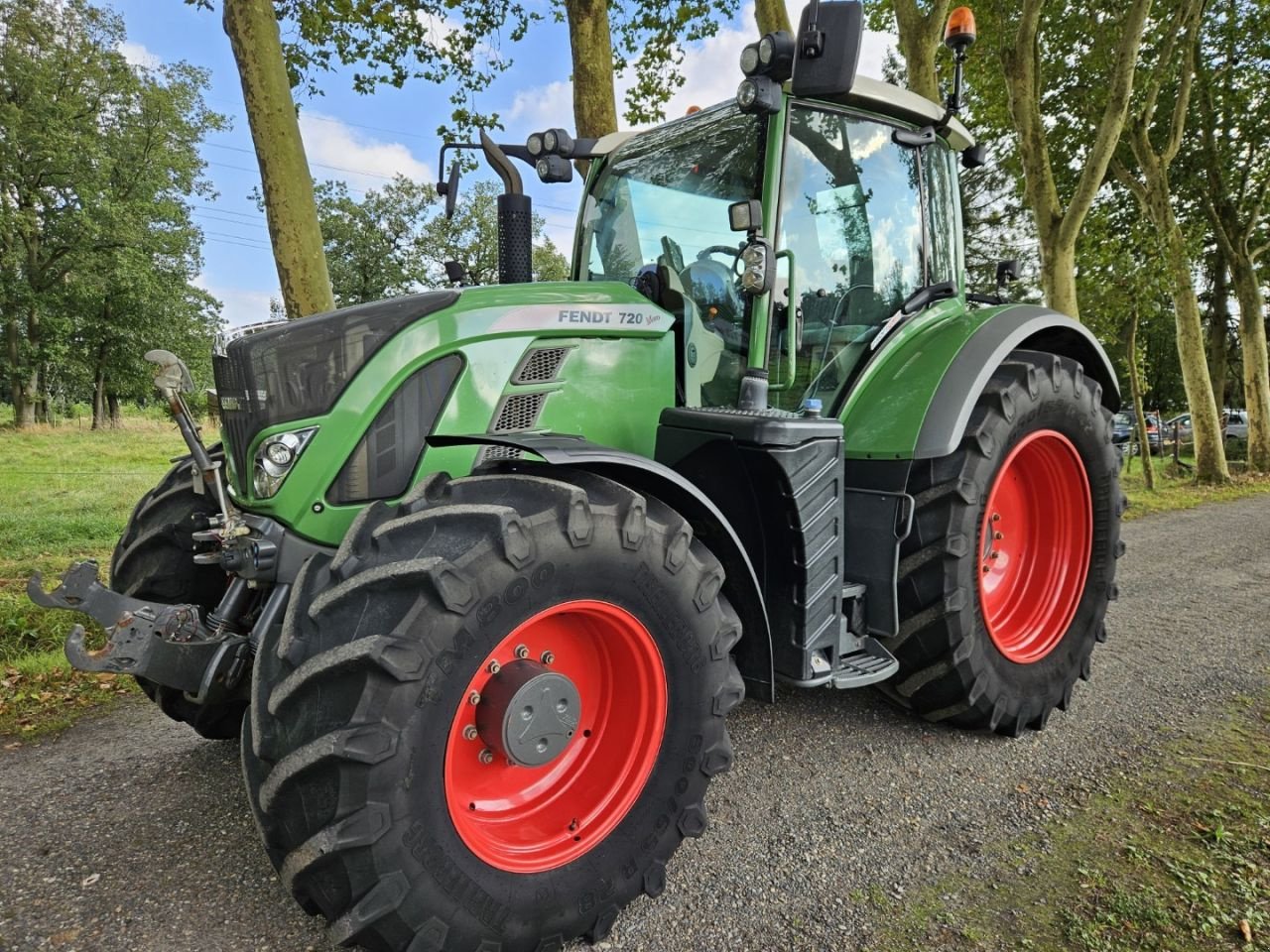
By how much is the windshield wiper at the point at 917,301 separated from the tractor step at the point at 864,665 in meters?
1.16

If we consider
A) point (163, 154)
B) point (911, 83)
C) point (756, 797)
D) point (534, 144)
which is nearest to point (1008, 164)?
point (911, 83)

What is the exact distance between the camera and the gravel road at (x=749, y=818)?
1948 mm

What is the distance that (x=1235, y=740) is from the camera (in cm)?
292

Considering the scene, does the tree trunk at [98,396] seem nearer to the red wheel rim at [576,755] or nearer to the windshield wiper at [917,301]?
the windshield wiper at [917,301]

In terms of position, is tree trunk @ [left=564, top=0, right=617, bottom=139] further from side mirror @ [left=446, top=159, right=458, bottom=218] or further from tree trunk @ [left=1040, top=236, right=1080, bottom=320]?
tree trunk @ [left=1040, top=236, right=1080, bottom=320]

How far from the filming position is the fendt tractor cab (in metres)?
1.67

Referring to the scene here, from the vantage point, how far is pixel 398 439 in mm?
2162

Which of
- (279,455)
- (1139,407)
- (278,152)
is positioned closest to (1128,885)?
(279,455)

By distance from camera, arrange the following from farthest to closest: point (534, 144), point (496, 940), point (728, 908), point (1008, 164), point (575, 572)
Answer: point (1008, 164)
point (534, 144)
point (728, 908)
point (575, 572)
point (496, 940)

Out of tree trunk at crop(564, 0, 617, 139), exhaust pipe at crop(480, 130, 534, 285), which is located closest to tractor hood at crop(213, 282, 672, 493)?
exhaust pipe at crop(480, 130, 534, 285)

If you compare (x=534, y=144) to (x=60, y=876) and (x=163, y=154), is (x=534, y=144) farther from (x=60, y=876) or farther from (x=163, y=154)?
(x=163, y=154)

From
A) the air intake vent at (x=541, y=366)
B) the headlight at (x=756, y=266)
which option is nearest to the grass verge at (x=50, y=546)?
the air intake vent at (x=541, y=366)

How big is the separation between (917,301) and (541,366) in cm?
175

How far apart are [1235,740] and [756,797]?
188cm
